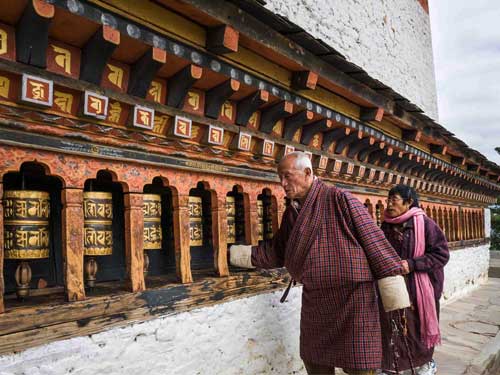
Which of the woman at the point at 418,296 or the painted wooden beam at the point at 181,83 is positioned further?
the woman at the point at 418,296

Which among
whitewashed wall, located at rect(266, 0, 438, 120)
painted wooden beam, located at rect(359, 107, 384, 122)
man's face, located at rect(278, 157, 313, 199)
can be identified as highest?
whitewashed wall, located at rect(266, 0, 438, 120)

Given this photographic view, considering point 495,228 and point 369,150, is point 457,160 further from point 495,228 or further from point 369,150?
point 495,228

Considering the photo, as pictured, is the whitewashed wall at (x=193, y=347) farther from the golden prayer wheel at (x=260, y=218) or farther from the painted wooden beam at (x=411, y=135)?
the painted wooden beam at (x=411, y=135)

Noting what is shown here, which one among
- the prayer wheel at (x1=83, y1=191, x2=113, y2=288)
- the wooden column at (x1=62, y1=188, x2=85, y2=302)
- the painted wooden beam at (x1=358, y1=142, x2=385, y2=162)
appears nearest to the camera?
the wooden column at (x1=62, y1=188, x2=85, y2=302)

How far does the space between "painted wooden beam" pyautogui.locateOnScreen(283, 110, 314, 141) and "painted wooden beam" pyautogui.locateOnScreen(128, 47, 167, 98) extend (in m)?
1.48

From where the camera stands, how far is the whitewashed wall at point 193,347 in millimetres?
1998

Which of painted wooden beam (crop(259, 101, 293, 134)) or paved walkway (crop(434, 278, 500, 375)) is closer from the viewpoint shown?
painted wooden beam (crop(259, 101, 293, 134))

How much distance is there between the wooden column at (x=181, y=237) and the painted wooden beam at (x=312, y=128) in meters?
1.48

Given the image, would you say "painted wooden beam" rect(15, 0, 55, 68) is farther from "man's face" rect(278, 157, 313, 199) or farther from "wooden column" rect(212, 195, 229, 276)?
A: "wooden column" rect(212, 195, 229, 276)

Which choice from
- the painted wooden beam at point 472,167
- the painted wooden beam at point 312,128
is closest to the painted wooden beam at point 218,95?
the painted wooden beam at point 312,128

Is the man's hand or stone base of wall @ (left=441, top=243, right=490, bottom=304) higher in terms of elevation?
the man's hand

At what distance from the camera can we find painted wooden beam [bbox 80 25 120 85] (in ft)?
6.69

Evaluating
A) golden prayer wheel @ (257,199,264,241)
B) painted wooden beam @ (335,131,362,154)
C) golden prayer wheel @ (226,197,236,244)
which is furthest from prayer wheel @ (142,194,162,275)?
painted wooden beam @ (335,131,362,154)

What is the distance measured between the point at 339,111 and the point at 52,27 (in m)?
2.63
